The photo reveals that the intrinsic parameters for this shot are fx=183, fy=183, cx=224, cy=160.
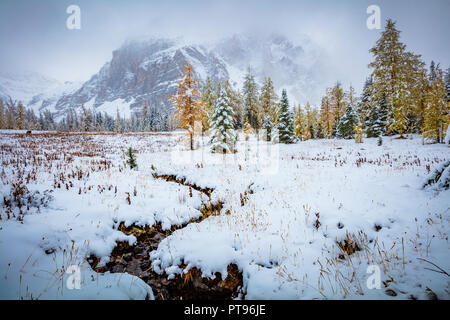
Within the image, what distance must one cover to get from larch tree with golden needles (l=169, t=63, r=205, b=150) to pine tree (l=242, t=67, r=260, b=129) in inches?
948

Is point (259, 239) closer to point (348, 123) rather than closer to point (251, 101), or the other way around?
point (348, 123)

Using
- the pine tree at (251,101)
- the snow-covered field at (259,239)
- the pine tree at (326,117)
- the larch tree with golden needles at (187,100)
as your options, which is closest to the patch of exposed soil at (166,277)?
the snow-covered field at (259,239)

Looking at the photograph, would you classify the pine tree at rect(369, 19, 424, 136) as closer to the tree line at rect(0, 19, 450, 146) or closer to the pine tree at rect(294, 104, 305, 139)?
the tree line at rect(0, 19, 450, 146)

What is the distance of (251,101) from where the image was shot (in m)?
42.5

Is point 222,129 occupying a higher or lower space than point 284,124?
lower

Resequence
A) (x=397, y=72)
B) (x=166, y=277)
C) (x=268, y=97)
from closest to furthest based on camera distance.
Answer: (x=166, y=277)
(x=397, y=72)
(x=268, y=97)

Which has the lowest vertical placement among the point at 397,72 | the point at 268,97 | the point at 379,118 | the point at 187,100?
the point at 379,118

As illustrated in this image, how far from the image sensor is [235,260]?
3.58m

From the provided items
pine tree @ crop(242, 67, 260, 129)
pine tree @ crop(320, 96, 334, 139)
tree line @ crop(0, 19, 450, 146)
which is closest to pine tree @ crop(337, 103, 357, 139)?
tree line @ crop(0, 19, 450, 146)

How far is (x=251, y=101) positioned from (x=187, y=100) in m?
26.0

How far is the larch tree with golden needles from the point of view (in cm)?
1934

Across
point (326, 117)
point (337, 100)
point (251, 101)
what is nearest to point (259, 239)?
point (251, 101)

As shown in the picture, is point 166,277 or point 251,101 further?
point 251,101
